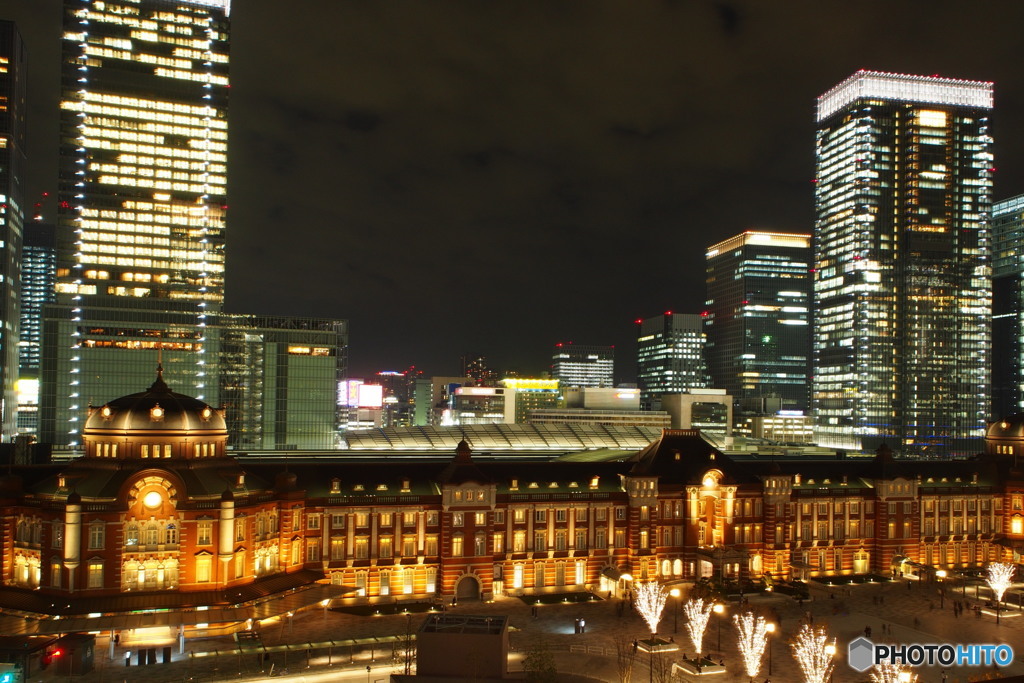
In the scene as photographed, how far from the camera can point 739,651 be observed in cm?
6994

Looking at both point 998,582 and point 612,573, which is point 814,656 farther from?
point 998,582

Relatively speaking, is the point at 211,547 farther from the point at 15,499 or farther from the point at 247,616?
the point at 15,499

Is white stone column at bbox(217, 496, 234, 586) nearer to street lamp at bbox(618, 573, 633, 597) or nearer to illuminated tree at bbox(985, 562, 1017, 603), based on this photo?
street lamp at bbox(618, 573, 633, 597)

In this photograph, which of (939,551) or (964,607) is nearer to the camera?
(964,607)

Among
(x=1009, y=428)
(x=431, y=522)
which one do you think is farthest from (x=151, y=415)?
(x=1009, y=428)

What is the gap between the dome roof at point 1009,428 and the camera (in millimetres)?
114912

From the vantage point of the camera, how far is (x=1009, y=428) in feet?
381

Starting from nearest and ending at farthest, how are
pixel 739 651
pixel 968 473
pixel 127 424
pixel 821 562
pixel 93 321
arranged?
Answer: pixel 739 651
pixel 127 424
pixel 821 562
pixel 968 473
pixel 93 321

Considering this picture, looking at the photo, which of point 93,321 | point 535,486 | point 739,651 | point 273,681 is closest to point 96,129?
point 93,321

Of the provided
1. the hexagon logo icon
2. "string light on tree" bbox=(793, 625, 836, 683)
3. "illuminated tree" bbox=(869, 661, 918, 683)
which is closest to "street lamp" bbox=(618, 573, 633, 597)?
"string light on tree" bbox=(793, 625, 836, 683)

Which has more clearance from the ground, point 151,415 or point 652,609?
point 151,415

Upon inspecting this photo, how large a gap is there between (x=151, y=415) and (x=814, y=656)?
61.0 m

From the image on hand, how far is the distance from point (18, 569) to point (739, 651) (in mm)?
62296

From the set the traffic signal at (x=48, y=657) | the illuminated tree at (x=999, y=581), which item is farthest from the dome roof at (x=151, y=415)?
the illuminated tree at (x=999, y=581)
